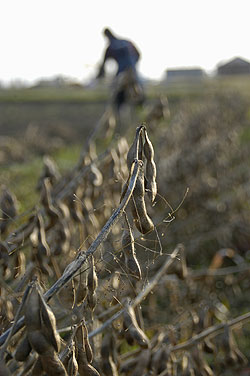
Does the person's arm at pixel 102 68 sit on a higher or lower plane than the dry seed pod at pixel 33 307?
higher

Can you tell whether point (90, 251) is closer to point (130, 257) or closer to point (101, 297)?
point (130, 257)

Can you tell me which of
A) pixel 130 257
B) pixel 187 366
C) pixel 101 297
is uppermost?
pixel 130 257

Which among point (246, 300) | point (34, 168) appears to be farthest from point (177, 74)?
point (246, 300)

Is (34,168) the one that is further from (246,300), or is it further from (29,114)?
(29,114)

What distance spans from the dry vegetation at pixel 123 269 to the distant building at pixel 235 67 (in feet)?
159

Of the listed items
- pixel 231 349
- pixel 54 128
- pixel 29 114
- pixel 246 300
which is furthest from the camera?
pixel 29 114

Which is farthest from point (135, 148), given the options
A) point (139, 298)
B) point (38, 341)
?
point (139, 298)

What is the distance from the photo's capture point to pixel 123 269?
158 cm

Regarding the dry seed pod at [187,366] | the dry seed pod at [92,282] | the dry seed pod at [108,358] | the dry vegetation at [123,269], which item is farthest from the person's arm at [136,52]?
the dry seed pod at [92,282]

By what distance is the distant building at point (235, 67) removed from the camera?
173 ft

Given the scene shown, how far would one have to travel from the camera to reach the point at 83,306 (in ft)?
5.22

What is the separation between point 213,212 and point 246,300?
1117 millimetres

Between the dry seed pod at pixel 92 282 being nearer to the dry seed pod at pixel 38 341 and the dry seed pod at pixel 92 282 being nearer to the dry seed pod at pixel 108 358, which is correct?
the dry seed pod at pixel 38 341

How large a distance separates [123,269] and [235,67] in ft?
179
